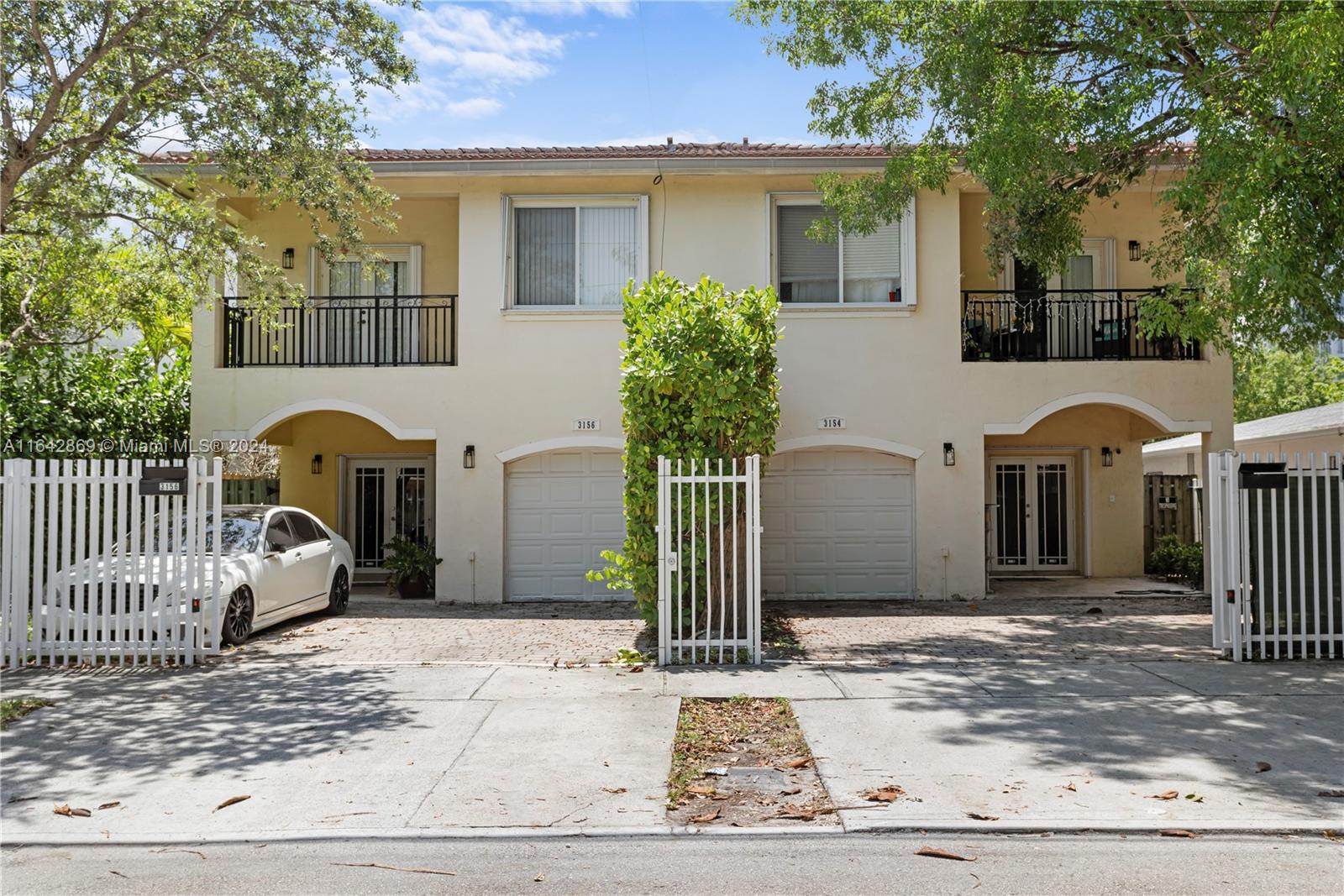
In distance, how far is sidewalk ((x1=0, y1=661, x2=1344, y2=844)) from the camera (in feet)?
17.7

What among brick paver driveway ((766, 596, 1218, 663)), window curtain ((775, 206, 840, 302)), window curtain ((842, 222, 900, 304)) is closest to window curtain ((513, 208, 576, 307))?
window curtain ((775, 206, 840, 302))

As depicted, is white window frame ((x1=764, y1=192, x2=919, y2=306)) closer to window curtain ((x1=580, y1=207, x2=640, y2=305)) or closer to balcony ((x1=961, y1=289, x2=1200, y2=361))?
balcony ((x1=961, y1=289, x2=1200, y2=361))

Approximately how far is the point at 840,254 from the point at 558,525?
5526 mm

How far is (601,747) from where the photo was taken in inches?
262

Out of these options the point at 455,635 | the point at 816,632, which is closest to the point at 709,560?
the point at 816,632

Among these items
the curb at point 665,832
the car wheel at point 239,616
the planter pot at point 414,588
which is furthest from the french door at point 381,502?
the curb at point 665,832

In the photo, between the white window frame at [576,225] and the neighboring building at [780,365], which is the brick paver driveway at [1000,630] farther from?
the white window frame at [576,225]

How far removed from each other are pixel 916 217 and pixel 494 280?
5.96 metres

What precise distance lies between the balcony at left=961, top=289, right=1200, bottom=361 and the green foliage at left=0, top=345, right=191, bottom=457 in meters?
11.7

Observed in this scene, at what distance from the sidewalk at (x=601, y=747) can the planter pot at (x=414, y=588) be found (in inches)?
200

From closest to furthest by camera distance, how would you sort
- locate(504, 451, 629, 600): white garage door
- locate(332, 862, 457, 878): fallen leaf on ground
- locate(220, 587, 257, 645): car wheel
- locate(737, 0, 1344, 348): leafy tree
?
locate(332, 862, 457, 878): fallen leaf on ground
locate(737, 0, 1344, 348): leafy tree
locate(220, 587, 257, 645): car wheel
locate(504, 451, 629, 600): white garage door

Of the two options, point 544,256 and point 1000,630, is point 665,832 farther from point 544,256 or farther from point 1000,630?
point 544,256

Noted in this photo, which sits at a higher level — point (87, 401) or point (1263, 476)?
point (87, 401)

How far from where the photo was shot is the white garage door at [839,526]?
14.0 m
